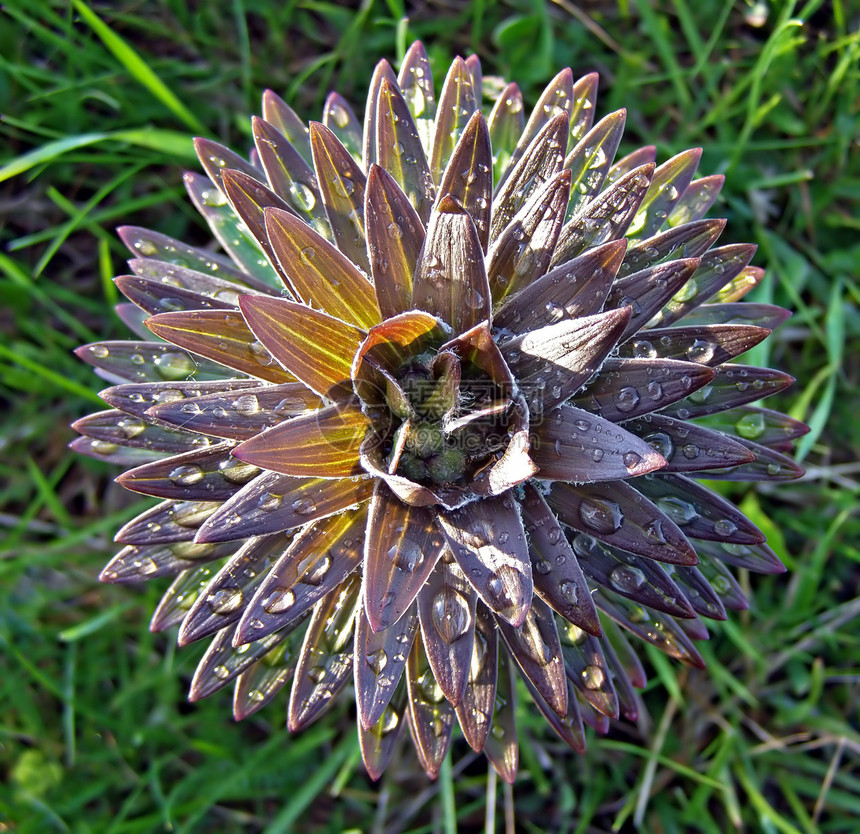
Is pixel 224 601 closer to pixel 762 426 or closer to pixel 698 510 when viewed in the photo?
pixel 698 510

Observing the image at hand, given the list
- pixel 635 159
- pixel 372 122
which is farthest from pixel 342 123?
pixel 635 159

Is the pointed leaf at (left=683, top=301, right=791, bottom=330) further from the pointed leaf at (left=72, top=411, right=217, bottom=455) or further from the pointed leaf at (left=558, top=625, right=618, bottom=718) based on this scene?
the pointed leaf at (left=72, top=411, right=217, bottom=455)

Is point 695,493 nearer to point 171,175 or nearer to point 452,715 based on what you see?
point 452,715

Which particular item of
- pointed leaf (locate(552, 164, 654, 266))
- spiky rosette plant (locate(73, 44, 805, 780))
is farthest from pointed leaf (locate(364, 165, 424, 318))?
pointed leaf (locate(552, 164, 654, 266))

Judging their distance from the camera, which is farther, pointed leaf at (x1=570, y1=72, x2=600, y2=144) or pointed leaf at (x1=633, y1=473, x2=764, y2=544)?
pointed leaf at (x1=570, y1=72, x2=600, y2=144)

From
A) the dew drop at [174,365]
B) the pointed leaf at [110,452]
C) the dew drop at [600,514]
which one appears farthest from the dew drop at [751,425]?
the pointed leaf at [110,452]
